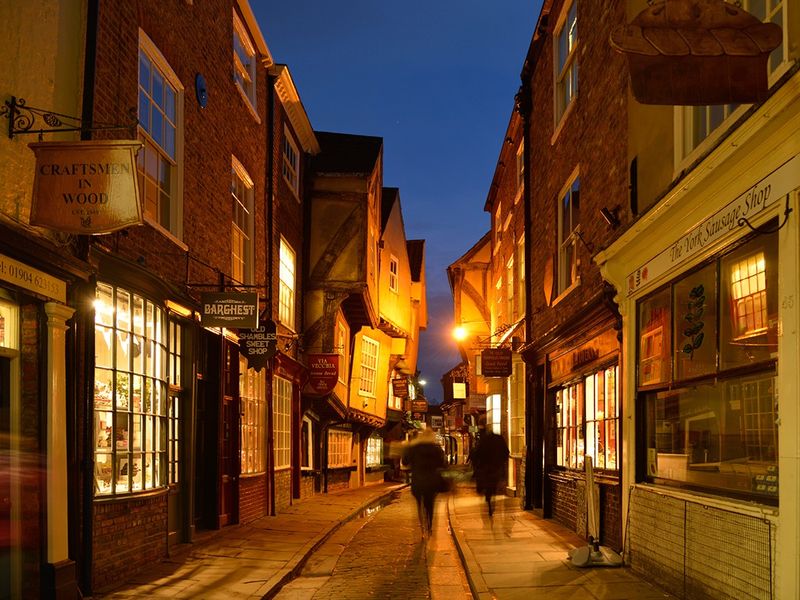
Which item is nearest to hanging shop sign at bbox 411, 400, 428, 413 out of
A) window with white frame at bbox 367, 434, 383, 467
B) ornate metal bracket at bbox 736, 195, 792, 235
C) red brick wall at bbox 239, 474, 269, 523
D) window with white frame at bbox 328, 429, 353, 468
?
window with white frame at bbox 367, 434, 383, 467

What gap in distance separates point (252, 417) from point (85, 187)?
8.96m

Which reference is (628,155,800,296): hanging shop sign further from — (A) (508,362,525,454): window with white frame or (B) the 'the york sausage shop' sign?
(A) (508,362,525,454): window with white frame

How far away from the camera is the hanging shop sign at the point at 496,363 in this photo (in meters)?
19.4

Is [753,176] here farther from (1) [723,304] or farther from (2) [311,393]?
(2) [311,393]

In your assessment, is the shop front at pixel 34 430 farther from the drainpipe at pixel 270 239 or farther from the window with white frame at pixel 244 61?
the drainpipe at pixel 270 239

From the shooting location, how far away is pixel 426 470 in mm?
12125

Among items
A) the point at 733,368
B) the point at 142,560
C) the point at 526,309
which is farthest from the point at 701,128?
the point at 526,309

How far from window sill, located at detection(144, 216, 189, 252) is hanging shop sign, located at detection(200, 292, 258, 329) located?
0.81 meters

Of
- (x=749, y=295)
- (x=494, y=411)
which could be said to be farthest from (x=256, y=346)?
(x=494, y=411)

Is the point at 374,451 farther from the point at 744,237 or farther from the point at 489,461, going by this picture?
the point at 744,237


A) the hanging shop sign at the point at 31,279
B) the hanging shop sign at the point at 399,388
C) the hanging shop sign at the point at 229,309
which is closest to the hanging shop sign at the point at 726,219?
the hanging shop sign at the point at 229,309

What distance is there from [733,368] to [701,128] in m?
2.65

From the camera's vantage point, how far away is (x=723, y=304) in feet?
24.1

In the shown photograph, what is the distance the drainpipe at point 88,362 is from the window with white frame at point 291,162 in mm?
10506
